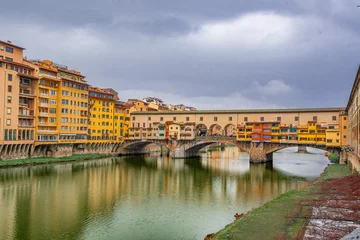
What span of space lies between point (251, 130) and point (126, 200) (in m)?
37.7

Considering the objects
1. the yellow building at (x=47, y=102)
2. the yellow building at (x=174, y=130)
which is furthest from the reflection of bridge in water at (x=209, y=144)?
the yellow building at (x=47, y=102)

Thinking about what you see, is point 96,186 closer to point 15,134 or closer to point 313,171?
point 15,134

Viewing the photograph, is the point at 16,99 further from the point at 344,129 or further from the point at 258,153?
the point at 344,129

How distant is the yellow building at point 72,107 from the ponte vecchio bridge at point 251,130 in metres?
13.9

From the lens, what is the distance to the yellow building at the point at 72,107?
185ft

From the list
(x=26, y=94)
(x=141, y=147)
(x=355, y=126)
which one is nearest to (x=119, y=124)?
(x=141, y=147)

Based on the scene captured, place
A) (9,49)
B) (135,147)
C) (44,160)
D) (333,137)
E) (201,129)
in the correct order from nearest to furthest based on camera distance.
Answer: (9,49) → (44,160) → (333,137) → (135,147) → (201,129)

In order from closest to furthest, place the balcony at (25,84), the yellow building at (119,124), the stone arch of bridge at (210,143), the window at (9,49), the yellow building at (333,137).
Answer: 1. the window at (9,49)
2. the balcony at (25,84)
3. the yellow building at (333,137)
4. the stone arch of bridge at (210,143)
5. the yellow building at (119,124)

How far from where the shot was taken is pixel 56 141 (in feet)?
181

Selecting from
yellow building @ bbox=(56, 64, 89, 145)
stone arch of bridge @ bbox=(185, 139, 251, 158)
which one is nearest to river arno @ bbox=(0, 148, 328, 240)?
yellow building @ bbox=(56, 64, 89, 145)

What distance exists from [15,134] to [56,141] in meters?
8.29

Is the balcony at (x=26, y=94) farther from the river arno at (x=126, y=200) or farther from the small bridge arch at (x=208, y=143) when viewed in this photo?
the small bridge arch at (x=208, y=143)

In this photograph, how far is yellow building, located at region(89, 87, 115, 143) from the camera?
64750mm

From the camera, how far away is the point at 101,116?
66.9 metres
